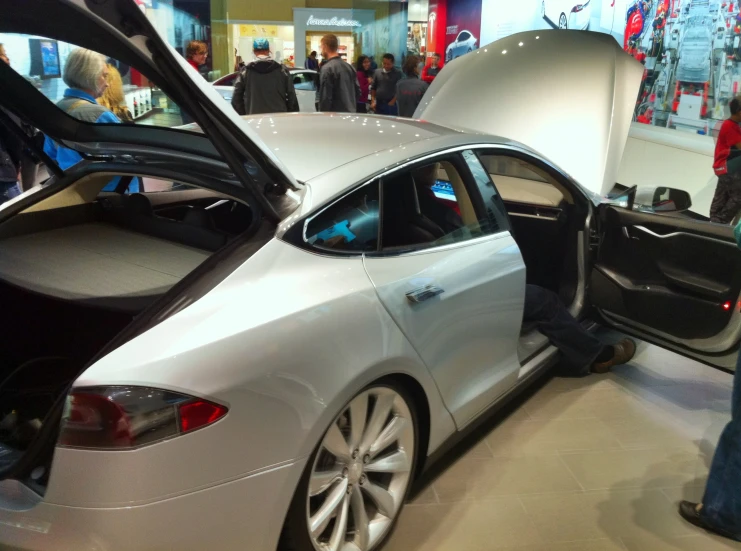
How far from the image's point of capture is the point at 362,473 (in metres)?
1.92

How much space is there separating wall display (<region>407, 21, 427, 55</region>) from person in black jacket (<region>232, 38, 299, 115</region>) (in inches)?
193

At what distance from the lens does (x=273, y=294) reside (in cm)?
156

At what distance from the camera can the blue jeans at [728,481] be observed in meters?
2.16

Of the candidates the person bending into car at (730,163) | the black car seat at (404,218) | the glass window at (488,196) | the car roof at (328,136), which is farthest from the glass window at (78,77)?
the person bending into car at (730,163)

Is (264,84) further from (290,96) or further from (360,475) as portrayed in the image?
(360,475)

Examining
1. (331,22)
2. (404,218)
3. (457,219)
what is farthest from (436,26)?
(404,218)

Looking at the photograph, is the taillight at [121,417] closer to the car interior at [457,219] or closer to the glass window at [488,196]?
the car interior at [457,219]

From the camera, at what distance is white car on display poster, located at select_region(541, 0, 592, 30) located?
6902 millimetres

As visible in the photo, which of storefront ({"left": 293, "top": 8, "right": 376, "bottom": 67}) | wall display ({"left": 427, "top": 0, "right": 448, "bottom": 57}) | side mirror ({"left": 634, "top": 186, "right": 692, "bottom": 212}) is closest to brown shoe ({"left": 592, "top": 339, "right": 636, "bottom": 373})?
side mirror ({"left": 634, "top": 186, "right": 692, "bottom": 212})

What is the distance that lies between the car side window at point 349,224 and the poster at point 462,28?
24.6 feet

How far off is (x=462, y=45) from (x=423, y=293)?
8.43 metres

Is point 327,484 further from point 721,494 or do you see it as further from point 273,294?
point 721,494

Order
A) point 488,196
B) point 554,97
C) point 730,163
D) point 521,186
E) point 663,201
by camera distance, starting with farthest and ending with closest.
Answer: point 730,163 < point 554,97 < point 521,186 < point 663,201 < point 488,196

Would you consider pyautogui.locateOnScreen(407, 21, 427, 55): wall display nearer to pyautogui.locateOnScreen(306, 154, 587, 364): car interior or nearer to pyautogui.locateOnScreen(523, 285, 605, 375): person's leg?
pyautogui.locateOnScreen(306, 154, 587, 364): car interior
